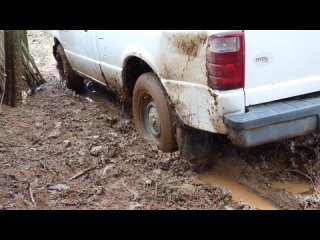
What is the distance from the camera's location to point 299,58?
306 cm

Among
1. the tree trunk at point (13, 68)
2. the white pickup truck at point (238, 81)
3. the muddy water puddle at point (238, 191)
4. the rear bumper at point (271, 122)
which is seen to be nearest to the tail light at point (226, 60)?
the white pickup truck at point (238, 81)

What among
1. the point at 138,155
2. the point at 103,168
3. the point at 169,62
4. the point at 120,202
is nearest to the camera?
the point at 120,202

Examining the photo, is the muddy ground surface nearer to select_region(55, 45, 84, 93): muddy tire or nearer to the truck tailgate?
the truck tailgate

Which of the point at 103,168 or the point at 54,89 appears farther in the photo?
the point at 54,89

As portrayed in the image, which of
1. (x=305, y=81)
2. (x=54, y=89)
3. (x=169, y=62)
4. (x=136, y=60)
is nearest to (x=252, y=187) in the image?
(x=305, y=81)

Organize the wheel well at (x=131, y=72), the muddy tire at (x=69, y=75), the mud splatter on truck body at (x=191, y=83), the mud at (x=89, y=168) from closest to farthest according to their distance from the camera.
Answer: the mud splatter on truck body at (x=191, y=83) < the mud at (x=89, y=168) < the wheel well at (x=131, y=72) < the muddy tire at (x=69, y=75)

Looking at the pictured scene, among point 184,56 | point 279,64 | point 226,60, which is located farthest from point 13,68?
point 279,64

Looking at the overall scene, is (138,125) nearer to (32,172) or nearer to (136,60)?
(136,60)

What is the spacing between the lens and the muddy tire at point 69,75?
6.56m

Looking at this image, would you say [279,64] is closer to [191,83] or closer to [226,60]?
[226,60]

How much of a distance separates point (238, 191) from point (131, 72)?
175cm

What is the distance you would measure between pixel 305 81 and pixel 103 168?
1.89m

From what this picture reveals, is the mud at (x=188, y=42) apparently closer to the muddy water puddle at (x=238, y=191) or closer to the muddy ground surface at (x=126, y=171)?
the muddy ground surface at (x=126, y=171)

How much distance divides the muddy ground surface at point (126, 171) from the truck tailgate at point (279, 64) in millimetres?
774
